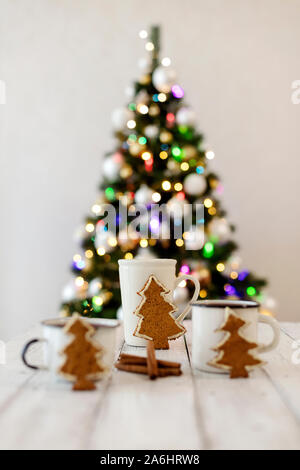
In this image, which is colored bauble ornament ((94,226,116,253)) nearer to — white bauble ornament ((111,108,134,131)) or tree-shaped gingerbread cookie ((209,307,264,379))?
white bauble ornament ((111,108,134,131))

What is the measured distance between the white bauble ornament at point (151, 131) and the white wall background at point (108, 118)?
0.63m

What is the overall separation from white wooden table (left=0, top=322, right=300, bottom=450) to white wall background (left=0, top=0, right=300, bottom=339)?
2.30 meters

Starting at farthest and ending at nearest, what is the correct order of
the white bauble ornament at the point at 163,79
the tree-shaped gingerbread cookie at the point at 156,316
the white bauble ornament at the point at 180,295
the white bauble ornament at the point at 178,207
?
the white bauble ornament at the point at 163,79 → the white bauble ornament at the point at 178,207 → the white bauble ornament at the point at 180,295 → the tree-shaped gingerbread cookie at the point at 156,316

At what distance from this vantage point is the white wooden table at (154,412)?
383 millimetres

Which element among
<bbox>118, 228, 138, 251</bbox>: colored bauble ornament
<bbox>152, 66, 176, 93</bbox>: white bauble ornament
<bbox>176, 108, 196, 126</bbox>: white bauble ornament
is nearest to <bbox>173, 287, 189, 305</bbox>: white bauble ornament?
<bbox>118, 228, 138, 251</bbox>: colored bauble ornament

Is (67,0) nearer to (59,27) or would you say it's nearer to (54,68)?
(59,27)

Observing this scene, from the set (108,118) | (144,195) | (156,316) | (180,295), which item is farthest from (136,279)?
(108,118)

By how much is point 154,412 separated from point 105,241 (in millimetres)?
1804

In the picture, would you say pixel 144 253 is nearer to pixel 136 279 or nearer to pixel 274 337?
pixel 136 279

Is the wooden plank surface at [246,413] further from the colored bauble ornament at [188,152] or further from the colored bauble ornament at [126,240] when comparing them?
the colored bauble ornament at [188,152]

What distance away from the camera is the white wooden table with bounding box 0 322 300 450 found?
38 centimetres

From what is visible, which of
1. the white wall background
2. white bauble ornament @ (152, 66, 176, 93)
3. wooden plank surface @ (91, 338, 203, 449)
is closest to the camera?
wooden plank surface @ (91, 338, 203, 449)

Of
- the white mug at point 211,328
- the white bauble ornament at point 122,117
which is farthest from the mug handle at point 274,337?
the white bauble ornament at point 122,117
